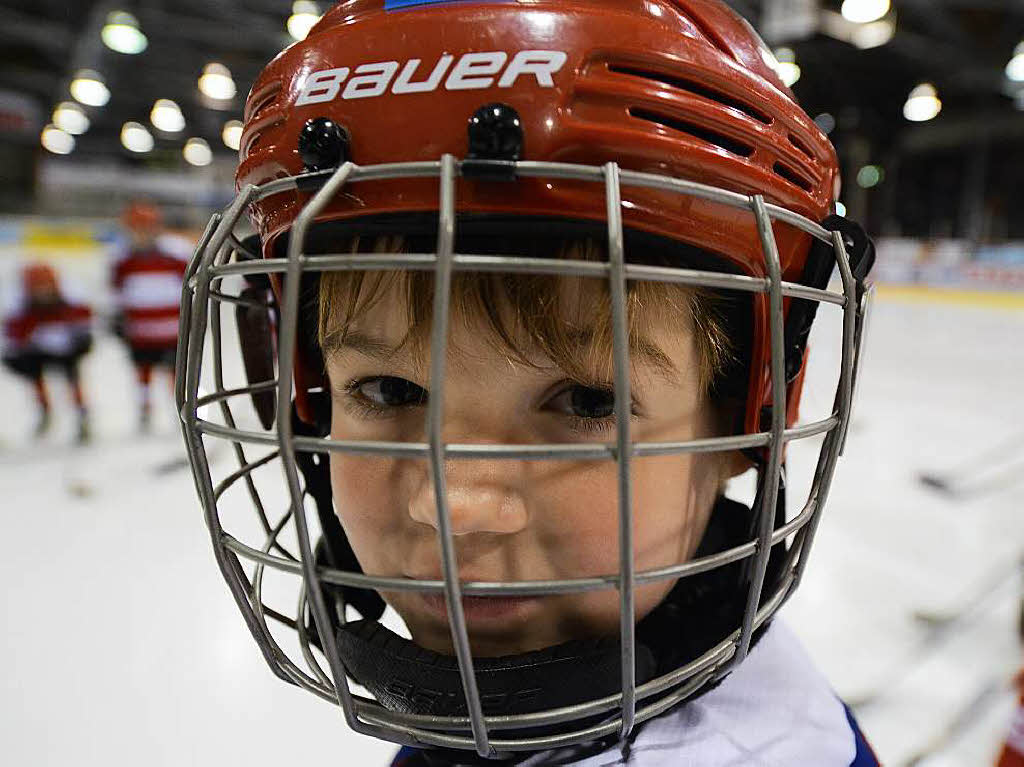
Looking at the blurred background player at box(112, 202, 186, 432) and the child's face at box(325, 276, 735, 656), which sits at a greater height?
the blurred background player at box(112, 202, 186, 432)

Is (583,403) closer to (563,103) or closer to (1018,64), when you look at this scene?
(563,103)

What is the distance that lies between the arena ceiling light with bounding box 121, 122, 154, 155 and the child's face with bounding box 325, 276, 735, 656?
16604 mm

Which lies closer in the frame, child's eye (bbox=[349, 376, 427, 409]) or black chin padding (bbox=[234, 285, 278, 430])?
child's eye (bbox=[349, 376, 427, 409])

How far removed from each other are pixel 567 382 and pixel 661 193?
13 centimetres

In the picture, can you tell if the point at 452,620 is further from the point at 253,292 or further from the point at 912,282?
the point at 912,282

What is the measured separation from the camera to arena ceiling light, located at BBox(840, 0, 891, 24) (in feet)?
13.9

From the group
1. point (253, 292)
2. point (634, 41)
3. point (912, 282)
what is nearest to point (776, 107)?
point (634, 41)

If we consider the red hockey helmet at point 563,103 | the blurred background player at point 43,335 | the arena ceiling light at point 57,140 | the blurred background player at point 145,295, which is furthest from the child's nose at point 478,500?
the arena ceiling light at point 57,140

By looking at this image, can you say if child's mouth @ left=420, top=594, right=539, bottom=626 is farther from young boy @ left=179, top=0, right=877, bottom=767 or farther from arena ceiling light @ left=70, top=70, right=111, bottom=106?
arena ceiling light @ left=70, top=70, right=111, bottom=106

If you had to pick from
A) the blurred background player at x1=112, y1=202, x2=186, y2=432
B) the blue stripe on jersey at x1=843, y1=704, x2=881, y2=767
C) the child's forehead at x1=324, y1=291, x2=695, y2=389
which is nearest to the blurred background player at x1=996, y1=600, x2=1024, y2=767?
the blue stripe on jersey at x1=843, y1=704, x2=881, y2=767

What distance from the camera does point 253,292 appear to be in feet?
2.18

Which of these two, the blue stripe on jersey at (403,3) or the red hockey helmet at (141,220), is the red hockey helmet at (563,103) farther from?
the red hockey helmet at (141,220)

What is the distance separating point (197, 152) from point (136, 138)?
1390 mm

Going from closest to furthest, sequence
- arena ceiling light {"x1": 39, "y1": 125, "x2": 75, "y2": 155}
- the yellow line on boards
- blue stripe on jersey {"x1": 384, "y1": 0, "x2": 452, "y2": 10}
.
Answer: blue stripe on jersey {"x1": 384, "y1": 0, "x2": 452, "y2": 10}
the yellow line on boards
arena ceiling light {"x1": 39, "y1": 125, "x2": 75, "y2": 155}
